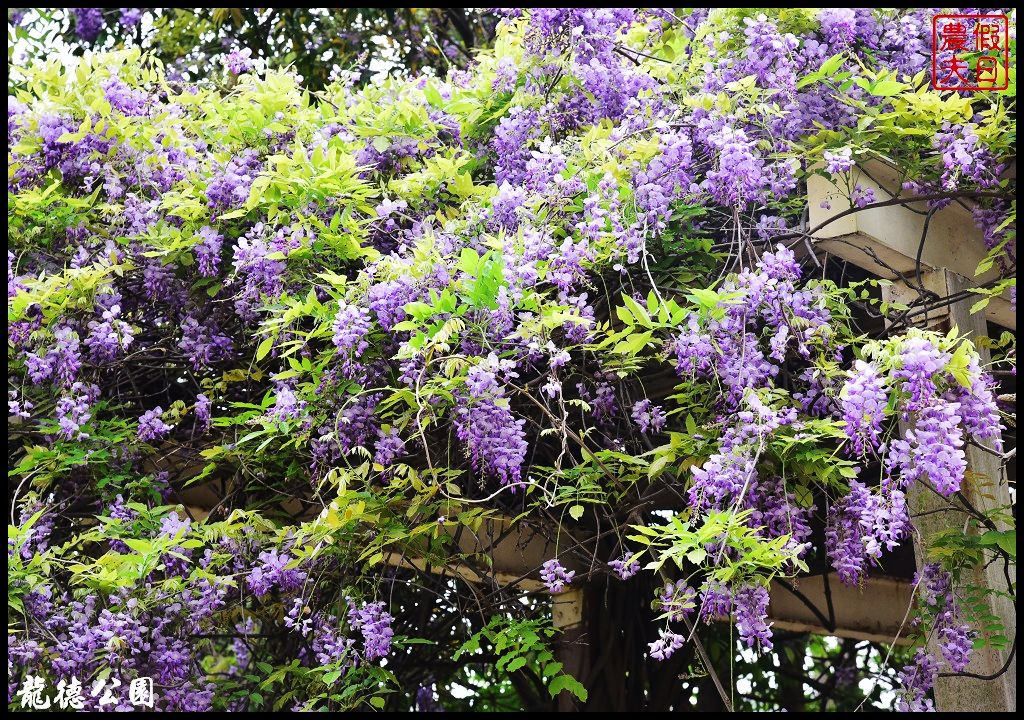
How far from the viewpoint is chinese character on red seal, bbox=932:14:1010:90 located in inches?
99.8

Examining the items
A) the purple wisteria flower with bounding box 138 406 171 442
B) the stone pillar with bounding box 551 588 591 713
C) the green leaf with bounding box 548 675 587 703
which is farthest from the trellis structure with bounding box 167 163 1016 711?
the stone pillar with bounding box 551 588 591 713

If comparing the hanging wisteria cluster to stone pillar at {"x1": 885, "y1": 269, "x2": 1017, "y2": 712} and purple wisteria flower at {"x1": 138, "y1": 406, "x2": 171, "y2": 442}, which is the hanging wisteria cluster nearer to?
purple wisteria flower at {"x1": 138, "y1": 406, "x2": 171, "y2": 442}

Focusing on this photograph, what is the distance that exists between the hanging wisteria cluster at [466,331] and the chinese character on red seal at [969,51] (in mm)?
41

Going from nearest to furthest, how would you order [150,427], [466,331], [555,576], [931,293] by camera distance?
[466,331] → [555,576] → [931,293] → [150,427]

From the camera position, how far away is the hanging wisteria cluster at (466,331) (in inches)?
88.6

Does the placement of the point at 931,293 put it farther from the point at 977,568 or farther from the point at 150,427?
the point at 150,427

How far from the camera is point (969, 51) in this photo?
2609 millimetres

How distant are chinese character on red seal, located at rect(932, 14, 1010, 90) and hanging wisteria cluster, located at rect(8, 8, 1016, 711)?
0.04m

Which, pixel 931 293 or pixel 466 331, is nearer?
pixel 466 331

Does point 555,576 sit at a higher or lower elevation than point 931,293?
lower

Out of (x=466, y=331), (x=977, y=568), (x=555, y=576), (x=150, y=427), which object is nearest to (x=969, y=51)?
(x=977, y=568)

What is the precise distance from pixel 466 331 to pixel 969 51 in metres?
1.45

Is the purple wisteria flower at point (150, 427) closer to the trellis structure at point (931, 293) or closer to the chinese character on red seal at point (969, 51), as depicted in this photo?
the trellis structure at point (931, 293)

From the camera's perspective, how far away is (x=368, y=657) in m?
2.51
